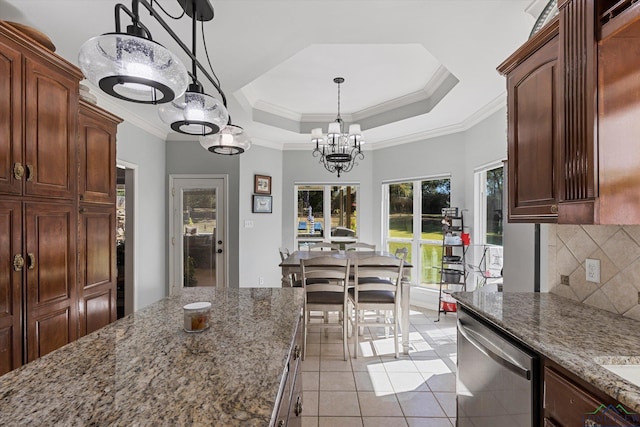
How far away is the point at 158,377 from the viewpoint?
3.24 ft

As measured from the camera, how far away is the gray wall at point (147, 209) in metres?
4.07

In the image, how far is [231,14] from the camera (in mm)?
2062

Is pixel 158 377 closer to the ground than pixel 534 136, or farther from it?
closer to the ground

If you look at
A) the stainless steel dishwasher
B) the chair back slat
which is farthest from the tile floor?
the chair back slat

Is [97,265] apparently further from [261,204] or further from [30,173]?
[261,204]

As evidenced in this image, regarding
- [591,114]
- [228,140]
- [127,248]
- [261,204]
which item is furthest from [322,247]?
[591,114]

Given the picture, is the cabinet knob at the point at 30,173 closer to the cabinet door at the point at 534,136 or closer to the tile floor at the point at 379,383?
the tile floor at the point at 379,383

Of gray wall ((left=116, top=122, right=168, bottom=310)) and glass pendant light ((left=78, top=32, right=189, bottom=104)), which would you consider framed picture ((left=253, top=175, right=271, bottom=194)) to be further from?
glass pendant light ((left=78, top=32, right=189, bottom=104))

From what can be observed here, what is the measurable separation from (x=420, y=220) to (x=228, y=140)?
362 cm

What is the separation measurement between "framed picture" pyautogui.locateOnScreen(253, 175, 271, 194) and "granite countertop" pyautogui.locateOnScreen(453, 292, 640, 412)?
3848mm

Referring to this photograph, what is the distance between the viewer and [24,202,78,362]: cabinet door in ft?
5.74

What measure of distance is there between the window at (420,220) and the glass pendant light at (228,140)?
341 cm

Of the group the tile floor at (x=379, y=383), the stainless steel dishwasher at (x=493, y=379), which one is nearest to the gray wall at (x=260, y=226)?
the tile floor at (x=379, y=383)

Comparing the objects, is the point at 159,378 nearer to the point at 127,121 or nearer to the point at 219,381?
the point at 219,381
